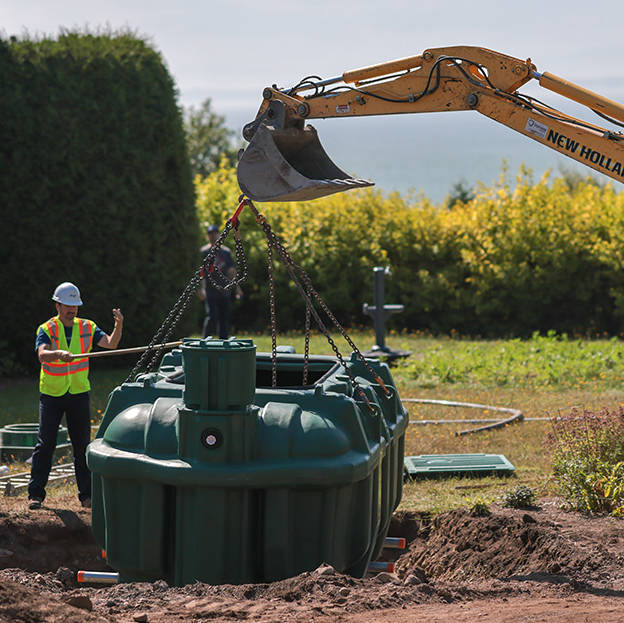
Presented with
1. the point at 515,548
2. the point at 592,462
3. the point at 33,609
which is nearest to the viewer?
the point at 33,609

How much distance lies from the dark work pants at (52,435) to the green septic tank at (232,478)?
223cm

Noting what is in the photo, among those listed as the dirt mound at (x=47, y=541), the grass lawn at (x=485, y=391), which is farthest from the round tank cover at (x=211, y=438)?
the grass lawn at (x=485, y=391)

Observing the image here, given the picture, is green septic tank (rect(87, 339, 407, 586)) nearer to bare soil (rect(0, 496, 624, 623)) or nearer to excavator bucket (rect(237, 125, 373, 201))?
bare soil (rect(0, 496, 624, 623))

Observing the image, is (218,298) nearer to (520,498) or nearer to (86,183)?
(86,183)

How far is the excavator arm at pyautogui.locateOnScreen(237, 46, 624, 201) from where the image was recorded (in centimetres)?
652

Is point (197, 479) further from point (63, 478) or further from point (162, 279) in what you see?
point (162, 279)

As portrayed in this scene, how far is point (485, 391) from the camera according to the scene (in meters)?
13.4

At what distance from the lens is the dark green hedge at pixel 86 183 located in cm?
1455

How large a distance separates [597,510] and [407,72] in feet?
11.7

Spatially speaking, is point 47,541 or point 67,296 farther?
point 67,296

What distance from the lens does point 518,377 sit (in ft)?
46.2

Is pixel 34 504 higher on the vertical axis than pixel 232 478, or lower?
lower

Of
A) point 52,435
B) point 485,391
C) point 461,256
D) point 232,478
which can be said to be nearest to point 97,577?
point 232,478

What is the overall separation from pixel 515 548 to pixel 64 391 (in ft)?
11.8
